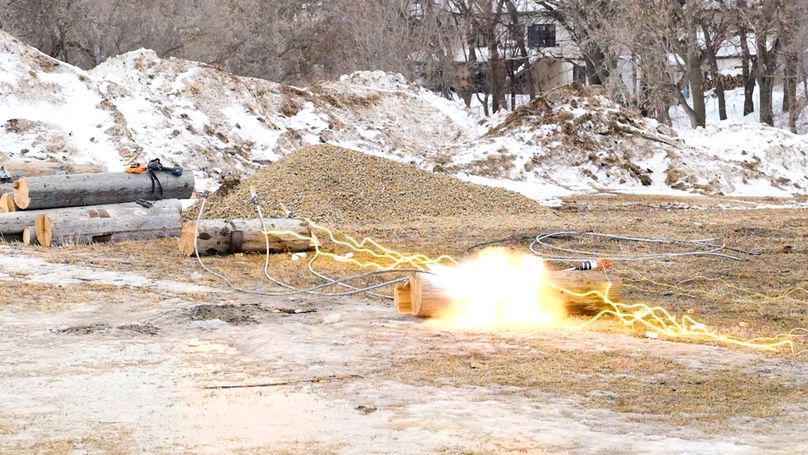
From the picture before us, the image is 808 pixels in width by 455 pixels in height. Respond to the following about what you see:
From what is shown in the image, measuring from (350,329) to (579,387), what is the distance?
226cm

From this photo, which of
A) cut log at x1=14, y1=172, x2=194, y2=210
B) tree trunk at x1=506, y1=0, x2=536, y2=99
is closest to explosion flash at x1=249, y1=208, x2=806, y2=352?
cut log at x1=14, y1=172, x2=194, y2=210

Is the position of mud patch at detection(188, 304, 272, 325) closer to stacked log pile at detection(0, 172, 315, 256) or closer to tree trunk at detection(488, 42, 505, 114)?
stacked log pile at detection(0, 172, 315, 256)

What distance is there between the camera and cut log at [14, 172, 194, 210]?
13.8 m

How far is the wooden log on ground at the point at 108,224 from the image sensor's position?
1321 cm

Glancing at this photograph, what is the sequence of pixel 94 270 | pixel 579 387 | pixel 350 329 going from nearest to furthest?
pixel 579 387 → pixel 350 329 → pixel 94 270

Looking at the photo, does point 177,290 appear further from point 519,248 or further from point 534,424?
point 534,424

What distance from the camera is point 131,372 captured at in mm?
6523

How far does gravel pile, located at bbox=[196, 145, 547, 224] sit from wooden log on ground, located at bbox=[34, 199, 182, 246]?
1.37 metres

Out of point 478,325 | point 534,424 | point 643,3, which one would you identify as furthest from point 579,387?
point 643,3

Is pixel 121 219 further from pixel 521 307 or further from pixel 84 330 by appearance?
pixel 521 307

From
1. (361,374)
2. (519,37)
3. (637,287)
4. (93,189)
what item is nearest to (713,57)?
(519,37)

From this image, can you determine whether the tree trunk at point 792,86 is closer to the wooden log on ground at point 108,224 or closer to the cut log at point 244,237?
the wooden log on ground at point 108,224

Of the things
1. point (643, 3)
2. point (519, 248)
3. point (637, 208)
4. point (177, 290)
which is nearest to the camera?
point (177, 290)

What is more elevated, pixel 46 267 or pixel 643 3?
pixel 643 3
